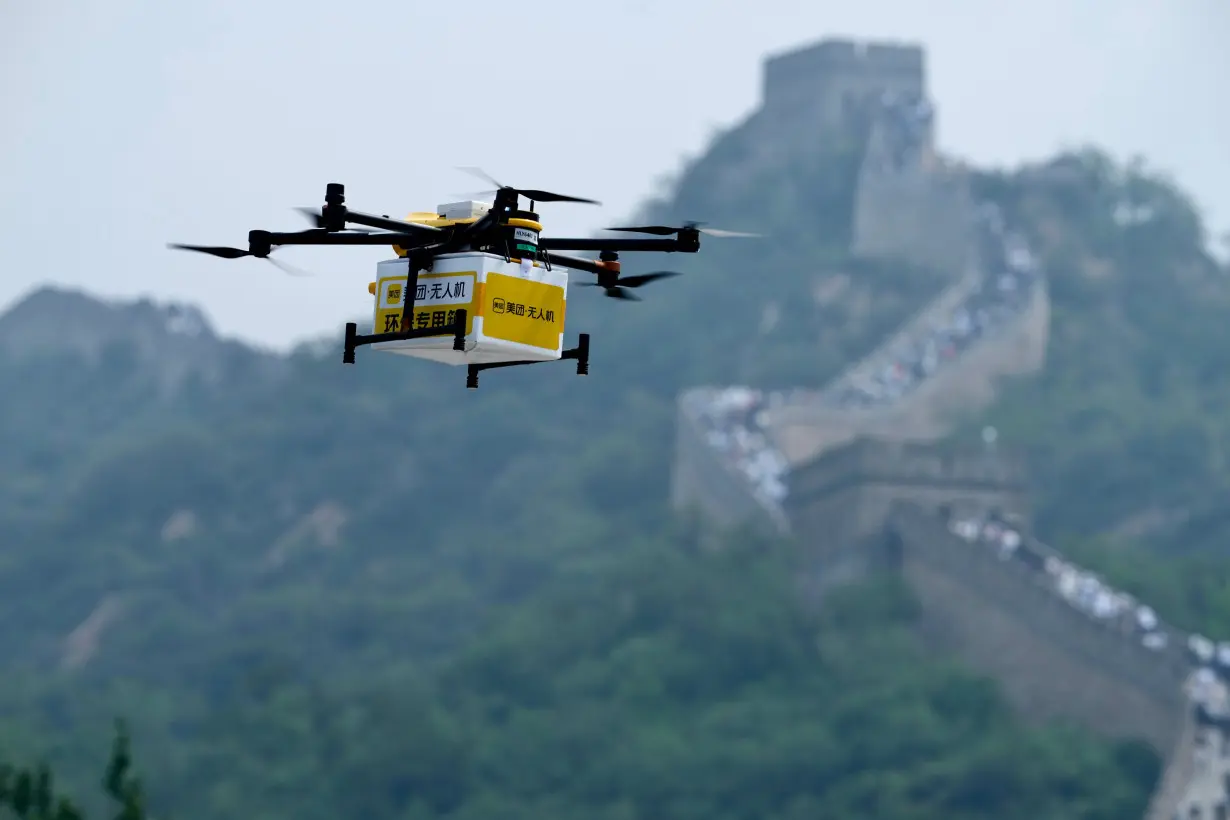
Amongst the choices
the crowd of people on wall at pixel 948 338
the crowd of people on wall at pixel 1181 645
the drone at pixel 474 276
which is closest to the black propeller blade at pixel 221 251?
the drone at pixel 474 276

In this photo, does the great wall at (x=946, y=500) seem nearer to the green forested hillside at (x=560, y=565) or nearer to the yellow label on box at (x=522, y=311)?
the green forested hillside at (x=560, y=565)

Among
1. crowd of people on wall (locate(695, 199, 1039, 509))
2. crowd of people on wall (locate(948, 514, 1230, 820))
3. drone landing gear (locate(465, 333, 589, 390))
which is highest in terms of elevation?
crowd of people on wall (locate(695, 199, 1039, 509))

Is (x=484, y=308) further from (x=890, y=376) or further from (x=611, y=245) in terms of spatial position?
(x=890, y=376)

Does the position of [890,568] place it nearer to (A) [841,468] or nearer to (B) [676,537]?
(A) [841,468]

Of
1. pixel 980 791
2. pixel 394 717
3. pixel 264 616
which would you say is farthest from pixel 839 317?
pixel 980 791

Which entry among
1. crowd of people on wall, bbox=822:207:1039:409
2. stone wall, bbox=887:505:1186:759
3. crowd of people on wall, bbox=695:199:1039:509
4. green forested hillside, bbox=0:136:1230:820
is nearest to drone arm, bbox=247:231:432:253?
stone wall, bbox=887:505:1186:759

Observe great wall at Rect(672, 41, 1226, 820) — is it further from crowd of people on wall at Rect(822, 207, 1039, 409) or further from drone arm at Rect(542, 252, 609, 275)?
drone arm at Rect(542, 252, 609, 275)
